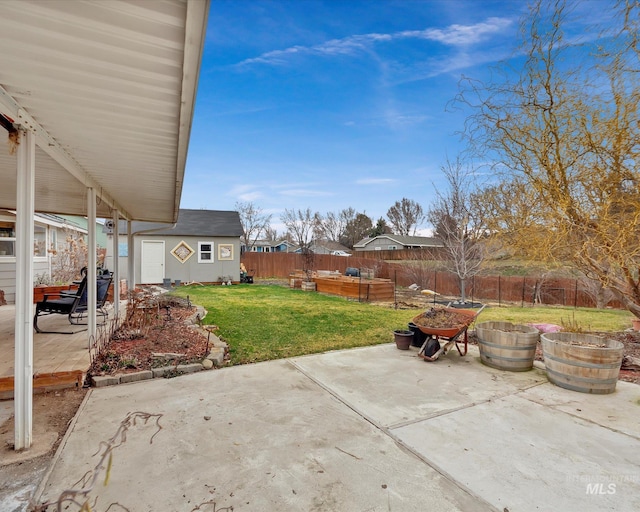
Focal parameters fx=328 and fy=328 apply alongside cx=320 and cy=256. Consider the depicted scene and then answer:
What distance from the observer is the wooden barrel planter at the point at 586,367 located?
3525 millimetres

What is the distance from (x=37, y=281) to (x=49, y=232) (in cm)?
225

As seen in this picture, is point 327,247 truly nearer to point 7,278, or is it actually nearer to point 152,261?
point 152,261

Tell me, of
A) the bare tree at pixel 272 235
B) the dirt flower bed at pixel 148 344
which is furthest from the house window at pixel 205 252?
the bare tree at pixel 272 235

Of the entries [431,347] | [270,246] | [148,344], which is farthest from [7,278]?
[270,246]

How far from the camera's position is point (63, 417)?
2916 mm

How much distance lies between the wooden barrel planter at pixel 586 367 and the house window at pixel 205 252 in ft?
46.8

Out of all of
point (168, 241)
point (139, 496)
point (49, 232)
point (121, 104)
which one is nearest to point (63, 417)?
point (139, 496)

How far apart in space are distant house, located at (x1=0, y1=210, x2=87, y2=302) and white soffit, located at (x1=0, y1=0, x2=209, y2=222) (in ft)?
Result: 17.6

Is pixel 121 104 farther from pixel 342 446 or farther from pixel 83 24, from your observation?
pixel 342 446

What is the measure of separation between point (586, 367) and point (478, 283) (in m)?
10.9

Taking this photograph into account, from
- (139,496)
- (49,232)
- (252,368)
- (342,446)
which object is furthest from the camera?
(49,232)

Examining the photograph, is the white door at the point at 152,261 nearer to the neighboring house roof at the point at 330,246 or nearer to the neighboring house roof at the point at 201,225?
the neighboring house roof at the point at 201,225

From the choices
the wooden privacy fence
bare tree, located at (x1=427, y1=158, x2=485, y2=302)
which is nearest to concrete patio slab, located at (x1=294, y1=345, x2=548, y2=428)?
bare tree, located at (x1=427, y1=158, x2=485, y2=302)

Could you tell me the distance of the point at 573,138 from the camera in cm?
418
